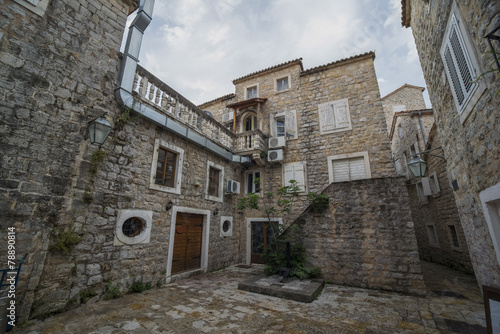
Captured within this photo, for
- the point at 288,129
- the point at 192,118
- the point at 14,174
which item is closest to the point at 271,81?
the point at 288,129

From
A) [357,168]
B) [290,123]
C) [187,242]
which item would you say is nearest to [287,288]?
[187,242]

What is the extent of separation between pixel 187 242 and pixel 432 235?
38.4 feet

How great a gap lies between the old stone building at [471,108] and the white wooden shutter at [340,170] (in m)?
3.72

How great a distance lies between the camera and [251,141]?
9680 millimetres

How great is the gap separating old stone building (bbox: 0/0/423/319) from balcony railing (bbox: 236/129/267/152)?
2.1 inches

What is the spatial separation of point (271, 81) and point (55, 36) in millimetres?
8755

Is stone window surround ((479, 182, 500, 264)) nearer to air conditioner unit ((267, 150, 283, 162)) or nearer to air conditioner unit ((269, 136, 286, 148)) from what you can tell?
air conditioner unit ((267, 150, 283, 162))

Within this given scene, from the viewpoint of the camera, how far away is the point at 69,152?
4.34 metres

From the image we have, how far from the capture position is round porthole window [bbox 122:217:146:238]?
208 inches

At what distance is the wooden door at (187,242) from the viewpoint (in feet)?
22.0

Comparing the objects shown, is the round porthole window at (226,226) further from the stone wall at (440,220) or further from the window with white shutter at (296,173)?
the stone wall at (440,220)

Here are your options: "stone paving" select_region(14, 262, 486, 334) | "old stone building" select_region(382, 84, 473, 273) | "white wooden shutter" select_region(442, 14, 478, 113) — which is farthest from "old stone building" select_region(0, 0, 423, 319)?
"old stone building" select_region(382, 84, 473, 273)

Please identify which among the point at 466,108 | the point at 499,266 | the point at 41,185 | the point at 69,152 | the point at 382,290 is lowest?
the point at 382,290

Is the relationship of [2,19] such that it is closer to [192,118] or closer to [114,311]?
[192,118]
